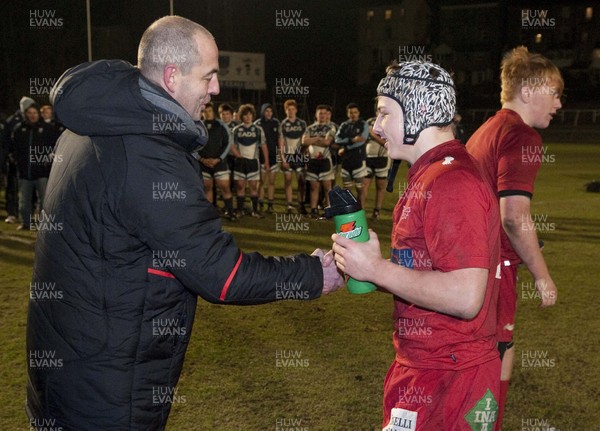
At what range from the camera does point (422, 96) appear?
8.54 feet

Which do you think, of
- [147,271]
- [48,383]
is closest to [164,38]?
[147,271]

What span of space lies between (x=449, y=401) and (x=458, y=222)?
0.75m

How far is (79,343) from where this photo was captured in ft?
8.32

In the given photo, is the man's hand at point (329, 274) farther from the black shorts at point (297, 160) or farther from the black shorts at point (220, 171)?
the black shorts at point (297, 160)

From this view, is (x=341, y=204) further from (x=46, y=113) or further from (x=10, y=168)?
(x=10, y=168)

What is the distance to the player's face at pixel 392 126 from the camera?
2.69 meters

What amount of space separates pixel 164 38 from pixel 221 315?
5232 mm

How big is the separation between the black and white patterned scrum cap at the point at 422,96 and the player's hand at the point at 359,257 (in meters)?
0.49

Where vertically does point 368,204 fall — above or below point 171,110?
below

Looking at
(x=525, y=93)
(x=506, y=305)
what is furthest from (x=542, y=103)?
(x=506, y=305)

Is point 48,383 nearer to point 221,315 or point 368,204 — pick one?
point 221,315

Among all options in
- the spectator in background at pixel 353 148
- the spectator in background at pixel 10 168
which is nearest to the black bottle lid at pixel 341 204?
the spectator in background at pixel 353 148

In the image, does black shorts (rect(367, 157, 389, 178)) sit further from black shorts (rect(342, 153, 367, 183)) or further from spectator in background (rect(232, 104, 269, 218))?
spectator in background (rect(232, 104, 269, 218))

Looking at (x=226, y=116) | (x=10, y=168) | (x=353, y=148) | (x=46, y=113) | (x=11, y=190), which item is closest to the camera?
(x=46, y=113)
